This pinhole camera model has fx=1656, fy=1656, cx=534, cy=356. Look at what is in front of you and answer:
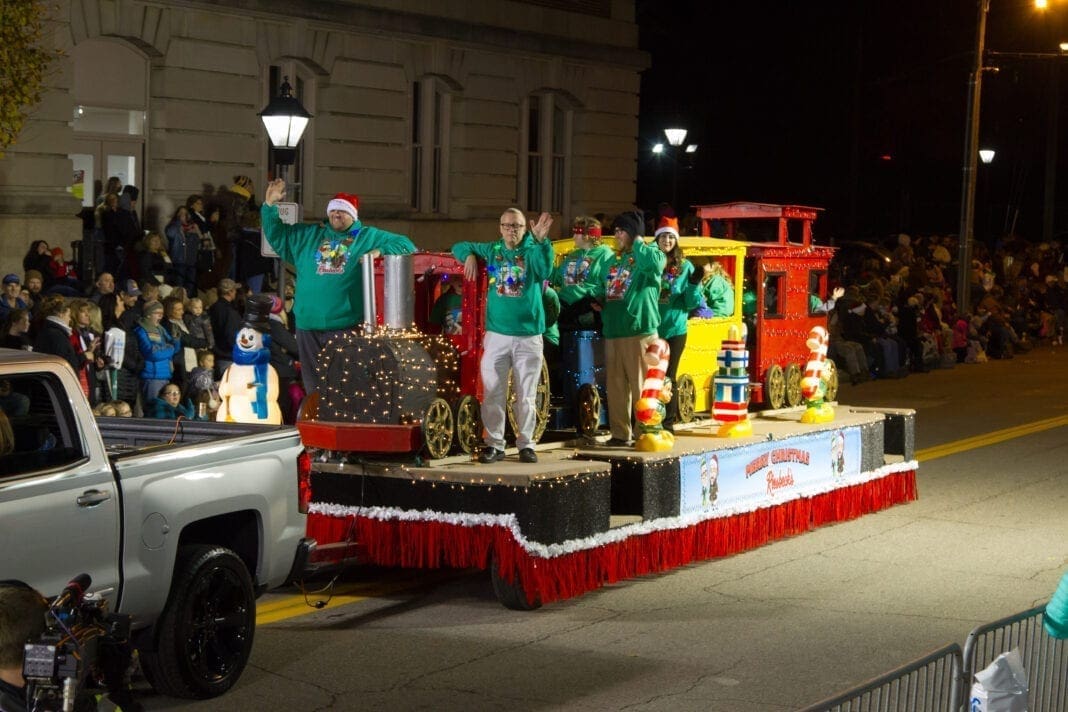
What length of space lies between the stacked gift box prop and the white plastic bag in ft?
22.4

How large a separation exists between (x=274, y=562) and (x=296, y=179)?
18.2 m

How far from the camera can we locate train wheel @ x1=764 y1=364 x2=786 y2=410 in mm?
14812

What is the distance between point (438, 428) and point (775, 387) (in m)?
5.09

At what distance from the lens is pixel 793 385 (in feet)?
49.8

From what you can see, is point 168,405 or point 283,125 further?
point 283,125

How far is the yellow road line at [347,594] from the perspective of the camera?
10.2 metres

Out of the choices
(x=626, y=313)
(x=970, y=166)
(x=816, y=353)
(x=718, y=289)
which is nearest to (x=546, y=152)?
(x=970, y=166)

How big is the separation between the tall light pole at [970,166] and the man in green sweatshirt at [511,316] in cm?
2076

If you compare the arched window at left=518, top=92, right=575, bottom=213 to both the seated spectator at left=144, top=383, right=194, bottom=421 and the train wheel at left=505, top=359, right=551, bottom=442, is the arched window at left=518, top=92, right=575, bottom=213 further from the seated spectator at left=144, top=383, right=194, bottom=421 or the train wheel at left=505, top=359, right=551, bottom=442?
the train wheel at left=505, top=359, right=551, bottom=442

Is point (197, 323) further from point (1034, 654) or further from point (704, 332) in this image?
point (1034, 654)

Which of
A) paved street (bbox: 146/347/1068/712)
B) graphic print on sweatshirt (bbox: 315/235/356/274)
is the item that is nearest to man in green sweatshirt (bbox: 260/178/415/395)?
graphic print on sweatshirt (bbox: 315/235/356/274)

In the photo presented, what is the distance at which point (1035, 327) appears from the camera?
35094mm

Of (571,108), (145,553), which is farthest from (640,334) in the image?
(571,108)

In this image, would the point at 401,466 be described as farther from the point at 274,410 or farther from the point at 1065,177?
the point at 1065,177
